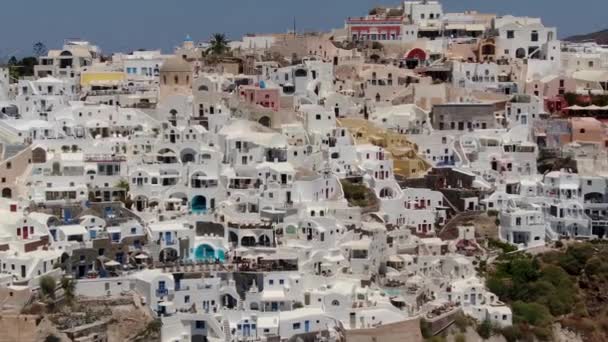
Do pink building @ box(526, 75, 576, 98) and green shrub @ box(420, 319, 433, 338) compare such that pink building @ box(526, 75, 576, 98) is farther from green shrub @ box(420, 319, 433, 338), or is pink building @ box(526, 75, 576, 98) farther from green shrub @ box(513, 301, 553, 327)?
green shrub @ box(420, 319, 433, 338)

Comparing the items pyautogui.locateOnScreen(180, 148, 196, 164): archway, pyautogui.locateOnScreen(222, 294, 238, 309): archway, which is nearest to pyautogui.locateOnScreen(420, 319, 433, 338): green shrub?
pyautogui.locateOnScreen(222, 294, 238, 309): archway

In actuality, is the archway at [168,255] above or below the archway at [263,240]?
below

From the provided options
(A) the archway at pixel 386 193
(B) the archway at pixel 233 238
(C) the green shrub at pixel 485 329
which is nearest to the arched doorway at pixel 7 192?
(B) the archway at pixel 233 238

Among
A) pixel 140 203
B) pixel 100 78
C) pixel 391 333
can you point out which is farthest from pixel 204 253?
pixel 100 78

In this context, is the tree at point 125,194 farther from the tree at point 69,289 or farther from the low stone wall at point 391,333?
the low stone wall at point 391,333

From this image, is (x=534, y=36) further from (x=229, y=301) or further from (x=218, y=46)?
(x=229, y=301)

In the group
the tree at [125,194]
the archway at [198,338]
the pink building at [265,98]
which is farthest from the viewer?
the pink building at [265,98]
